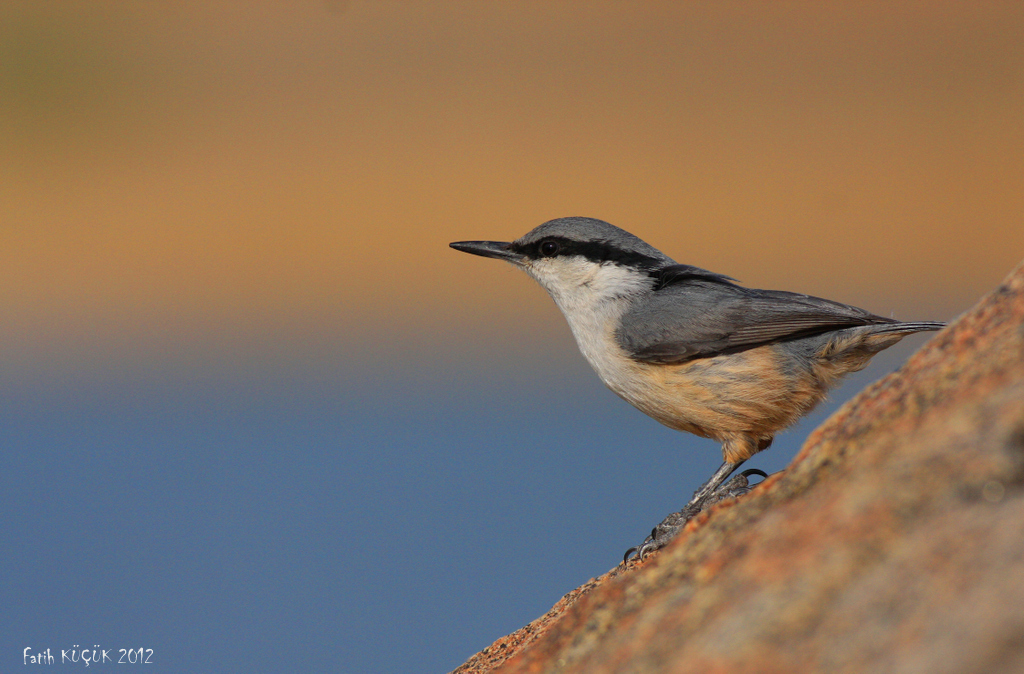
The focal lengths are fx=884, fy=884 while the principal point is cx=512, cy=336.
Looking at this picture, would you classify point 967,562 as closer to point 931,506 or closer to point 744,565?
point 931,506

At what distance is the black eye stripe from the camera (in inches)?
192

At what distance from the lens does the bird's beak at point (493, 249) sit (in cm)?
506

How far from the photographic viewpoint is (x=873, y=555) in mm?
1594

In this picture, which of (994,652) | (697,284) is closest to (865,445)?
(994,652)

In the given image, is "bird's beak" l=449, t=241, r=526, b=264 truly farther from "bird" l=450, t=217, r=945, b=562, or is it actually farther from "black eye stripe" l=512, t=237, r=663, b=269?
"bird" l=450, t=217, r=945, b=562

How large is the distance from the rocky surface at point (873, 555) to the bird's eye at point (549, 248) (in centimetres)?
264

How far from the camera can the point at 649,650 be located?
185 centimetres

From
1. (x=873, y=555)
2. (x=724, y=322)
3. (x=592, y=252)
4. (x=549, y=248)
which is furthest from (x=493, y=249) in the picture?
(x=873, y=555)

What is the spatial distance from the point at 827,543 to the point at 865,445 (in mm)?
493

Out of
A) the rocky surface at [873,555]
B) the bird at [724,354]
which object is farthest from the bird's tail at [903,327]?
the rocky surface at [873,555]

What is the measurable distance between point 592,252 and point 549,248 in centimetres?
24

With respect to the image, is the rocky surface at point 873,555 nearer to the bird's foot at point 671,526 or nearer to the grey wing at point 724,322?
the bird's foot at point 671,526

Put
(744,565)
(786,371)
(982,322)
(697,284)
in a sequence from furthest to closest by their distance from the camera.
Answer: (697,284) → (786,371) → (982,322) → (744,565)

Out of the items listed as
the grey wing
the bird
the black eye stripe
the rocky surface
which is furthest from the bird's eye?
the rocky surface
